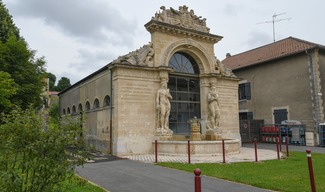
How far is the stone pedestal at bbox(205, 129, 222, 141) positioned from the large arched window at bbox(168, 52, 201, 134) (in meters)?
1.35

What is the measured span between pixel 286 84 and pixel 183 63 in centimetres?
1050

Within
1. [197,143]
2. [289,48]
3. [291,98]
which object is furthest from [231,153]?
[289,48]

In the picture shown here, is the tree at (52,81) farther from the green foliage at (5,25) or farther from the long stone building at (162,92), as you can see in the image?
the long stone building at (162,92)

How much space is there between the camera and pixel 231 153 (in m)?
15.2

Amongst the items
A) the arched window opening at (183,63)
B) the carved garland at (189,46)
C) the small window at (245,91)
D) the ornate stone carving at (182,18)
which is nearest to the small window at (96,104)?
the carved garland at (189,46)

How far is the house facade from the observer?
22.1 metres

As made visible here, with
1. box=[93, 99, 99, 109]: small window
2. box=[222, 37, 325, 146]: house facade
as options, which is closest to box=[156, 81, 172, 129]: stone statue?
box=[93, 99, 99, 109]: small window

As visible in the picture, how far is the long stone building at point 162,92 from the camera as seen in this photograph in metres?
15.8

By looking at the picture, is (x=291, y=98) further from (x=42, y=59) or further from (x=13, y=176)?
(x=13, y=176)

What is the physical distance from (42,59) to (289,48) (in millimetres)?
22018

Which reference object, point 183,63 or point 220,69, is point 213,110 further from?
point 183,63

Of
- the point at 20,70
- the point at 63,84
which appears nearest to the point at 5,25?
the point at 20,70

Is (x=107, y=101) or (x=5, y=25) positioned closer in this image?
(x=107, y=101)

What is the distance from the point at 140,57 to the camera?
16.8 metres
